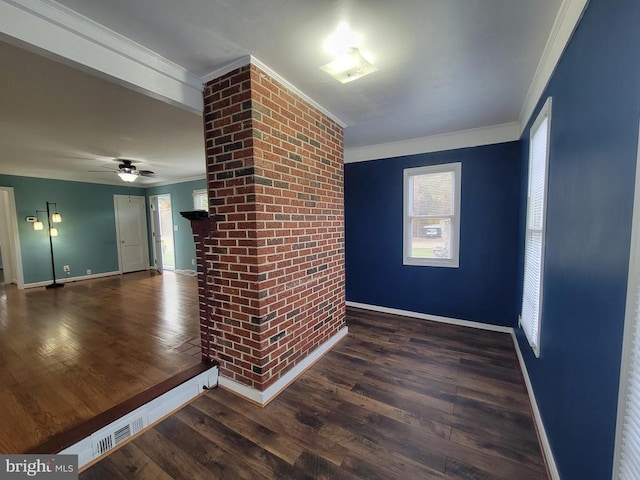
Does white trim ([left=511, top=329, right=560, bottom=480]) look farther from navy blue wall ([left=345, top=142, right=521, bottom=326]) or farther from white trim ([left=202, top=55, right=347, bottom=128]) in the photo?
white trim ([left=202, top=55, right=347, bottom=128])

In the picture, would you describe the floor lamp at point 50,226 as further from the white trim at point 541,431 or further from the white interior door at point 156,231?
the white trim at point 541,431

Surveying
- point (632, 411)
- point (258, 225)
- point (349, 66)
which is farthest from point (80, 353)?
point (632, 411)

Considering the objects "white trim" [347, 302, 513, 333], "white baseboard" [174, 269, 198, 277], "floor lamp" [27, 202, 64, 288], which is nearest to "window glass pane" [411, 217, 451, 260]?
"white trim" [347, 302, 513, 333]

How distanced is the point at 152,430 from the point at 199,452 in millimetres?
419

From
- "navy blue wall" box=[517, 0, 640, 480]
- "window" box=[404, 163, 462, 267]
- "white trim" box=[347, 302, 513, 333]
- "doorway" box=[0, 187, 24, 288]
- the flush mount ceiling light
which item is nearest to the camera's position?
"navy blue wall" box=[517, 0, 640, 480]

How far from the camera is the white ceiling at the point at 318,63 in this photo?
53.5 inches

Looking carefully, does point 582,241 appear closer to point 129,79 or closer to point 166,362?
point 129,79

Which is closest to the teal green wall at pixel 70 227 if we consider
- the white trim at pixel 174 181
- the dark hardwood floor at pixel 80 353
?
the white trim at pixel 174 181

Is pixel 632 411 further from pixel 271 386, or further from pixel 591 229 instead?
pixel 271 386

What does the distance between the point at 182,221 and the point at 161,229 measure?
3.63 feet

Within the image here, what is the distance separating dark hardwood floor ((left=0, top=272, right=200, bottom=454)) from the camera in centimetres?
176

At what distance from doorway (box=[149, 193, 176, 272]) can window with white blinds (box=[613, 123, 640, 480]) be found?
7844 millimetres

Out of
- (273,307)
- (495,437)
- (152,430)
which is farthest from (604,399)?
Result: (152,430)

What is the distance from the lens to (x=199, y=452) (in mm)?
1559
